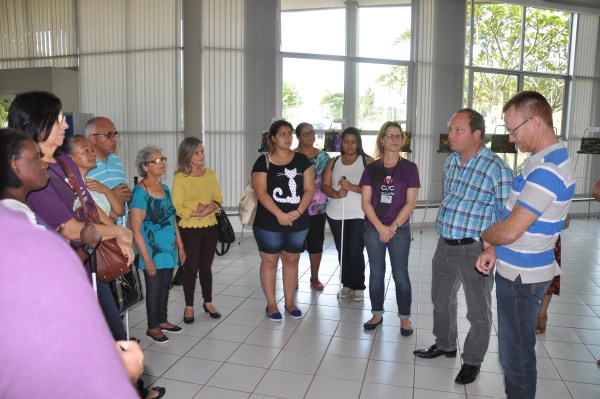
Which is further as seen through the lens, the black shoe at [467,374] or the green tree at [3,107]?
the green tree at [3,107]

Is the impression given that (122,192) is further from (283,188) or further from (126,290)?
(283,188)

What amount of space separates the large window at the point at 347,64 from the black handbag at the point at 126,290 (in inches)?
211

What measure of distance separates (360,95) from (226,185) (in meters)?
2.92

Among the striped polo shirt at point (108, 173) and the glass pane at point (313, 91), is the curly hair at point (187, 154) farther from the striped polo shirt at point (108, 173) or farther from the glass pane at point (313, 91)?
the glass pane at point (313, 91)

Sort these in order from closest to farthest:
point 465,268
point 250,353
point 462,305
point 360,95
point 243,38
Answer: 1. point 465,268
2. point 250,353
3. point 462,305
4. point 243,38
5. point 360,95

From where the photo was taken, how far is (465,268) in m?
2.84

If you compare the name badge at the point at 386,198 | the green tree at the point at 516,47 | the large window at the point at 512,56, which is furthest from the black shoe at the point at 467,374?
the green tree at the point at 516,47

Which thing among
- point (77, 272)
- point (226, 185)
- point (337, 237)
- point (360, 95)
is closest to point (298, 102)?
point (360, 95)

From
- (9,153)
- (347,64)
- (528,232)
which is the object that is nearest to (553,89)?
(347,64)

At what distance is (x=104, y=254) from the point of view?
2174 millimetres

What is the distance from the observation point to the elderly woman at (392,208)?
3451 mm

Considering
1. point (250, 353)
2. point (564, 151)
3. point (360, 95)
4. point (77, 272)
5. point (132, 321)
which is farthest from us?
point (360, 95)

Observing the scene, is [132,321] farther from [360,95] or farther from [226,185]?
[360,95]

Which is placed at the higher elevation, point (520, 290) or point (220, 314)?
point (520, 290)
